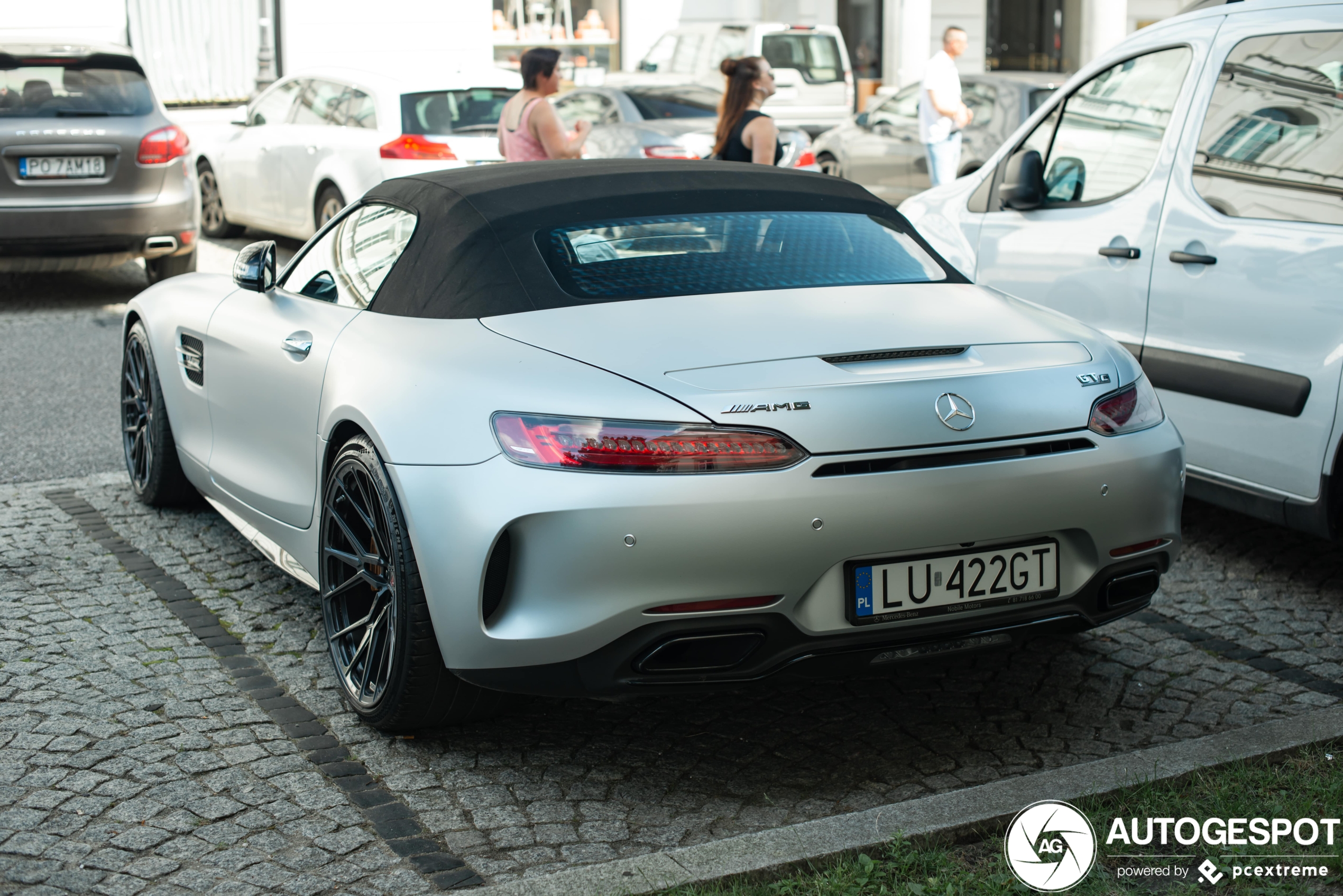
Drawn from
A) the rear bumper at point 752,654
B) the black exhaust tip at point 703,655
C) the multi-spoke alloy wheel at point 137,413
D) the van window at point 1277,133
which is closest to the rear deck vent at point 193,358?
the multi-spoke alloy wheel at point 137,413

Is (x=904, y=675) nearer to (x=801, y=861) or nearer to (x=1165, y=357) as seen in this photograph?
(x=801, y=861)

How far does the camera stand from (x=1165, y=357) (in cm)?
490

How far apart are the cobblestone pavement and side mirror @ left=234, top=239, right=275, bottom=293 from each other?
979 mm

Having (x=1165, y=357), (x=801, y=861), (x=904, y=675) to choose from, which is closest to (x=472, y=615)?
(x=801, y=861)

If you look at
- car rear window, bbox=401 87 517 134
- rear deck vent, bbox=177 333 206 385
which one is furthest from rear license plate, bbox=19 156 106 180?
rear deck vent, bbox=177 333 206 385

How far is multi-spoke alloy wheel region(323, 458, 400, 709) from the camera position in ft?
11.5

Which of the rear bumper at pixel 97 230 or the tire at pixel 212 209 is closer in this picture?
the rear bumper at pixel 97 230

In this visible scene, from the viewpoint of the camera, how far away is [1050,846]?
9.83 ft

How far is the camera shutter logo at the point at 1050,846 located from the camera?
289cm

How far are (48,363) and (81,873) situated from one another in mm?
6449

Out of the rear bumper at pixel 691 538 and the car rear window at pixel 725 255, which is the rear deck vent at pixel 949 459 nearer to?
the rear bumper at pixel 691 538

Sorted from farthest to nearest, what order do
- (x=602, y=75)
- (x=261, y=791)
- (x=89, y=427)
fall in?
(x=602, y=75) < (x=89, y=427) < (x=261, y=791)

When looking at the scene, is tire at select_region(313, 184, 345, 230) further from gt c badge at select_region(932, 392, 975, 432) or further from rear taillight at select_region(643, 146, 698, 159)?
gt c badge at select_region(932, 392, 975, 432)

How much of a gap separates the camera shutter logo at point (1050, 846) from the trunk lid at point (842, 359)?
30.9 inches
